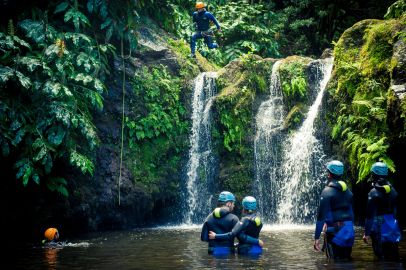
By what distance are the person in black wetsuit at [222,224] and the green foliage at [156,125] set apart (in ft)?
27.9

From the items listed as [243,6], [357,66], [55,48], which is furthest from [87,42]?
[243,6]

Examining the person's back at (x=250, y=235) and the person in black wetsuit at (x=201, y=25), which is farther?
the person in black wetsuit at (x=201, y=25)

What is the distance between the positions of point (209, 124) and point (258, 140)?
1841 mm

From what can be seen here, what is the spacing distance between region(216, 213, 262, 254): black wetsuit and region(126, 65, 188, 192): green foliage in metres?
8.74

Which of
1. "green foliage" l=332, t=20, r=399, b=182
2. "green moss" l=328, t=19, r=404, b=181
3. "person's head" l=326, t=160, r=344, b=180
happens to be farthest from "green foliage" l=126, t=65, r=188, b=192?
"person's head" l=326, t=160, r=344, b=180

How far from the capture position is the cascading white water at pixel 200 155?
20.0 meters

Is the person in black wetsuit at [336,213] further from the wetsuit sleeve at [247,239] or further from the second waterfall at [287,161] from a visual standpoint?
the second waterfall at [287,161]

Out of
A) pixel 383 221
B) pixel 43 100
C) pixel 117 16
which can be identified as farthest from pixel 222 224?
pixel 117 16

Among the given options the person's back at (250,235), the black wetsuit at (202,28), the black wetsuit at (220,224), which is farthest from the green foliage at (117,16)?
the person's back at (250,235)

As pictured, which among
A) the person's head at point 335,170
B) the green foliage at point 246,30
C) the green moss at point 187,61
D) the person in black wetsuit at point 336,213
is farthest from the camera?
the green foliage at point 246,30

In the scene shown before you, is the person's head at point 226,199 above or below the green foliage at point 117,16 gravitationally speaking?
below

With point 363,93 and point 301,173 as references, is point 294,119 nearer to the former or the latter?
point 301,173

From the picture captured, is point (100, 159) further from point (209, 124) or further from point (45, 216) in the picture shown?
point (209, 124)

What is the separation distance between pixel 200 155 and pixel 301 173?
3.69 m
